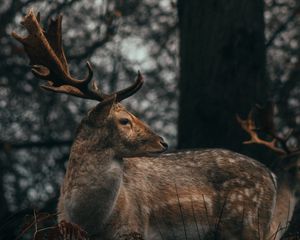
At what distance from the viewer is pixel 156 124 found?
47.0 feet

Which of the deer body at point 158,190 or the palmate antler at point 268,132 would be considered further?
the palmate antler at point 268,132

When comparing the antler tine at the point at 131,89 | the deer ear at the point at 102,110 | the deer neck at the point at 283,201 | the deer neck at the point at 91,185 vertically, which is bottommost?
the deer neck at the point at 283,201

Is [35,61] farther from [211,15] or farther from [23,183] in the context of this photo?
[23,183]

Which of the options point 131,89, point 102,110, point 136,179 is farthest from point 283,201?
point 102,110

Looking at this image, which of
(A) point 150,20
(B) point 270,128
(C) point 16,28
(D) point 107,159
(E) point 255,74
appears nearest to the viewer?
(D) point 107,159

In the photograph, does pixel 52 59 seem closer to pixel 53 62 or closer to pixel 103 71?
pixel 53 62

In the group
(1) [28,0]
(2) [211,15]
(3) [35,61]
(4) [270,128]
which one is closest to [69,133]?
(1) [28,0]

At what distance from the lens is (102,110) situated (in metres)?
8.11

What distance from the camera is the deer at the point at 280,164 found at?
29.6 feet

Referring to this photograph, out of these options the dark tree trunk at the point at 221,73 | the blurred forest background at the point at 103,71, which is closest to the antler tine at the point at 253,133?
the dark tree trunk at the point at 221,73

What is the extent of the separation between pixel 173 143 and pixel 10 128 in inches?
97.7

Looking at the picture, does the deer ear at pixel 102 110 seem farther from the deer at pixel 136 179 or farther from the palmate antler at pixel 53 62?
the palmate antler at pixel 53 62

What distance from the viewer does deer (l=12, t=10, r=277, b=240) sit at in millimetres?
8016

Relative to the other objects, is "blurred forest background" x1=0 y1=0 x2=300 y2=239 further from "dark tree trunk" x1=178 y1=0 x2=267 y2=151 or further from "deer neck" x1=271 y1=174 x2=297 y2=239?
"deer neck" x1=271 y1=174 x2=297 y2=239
